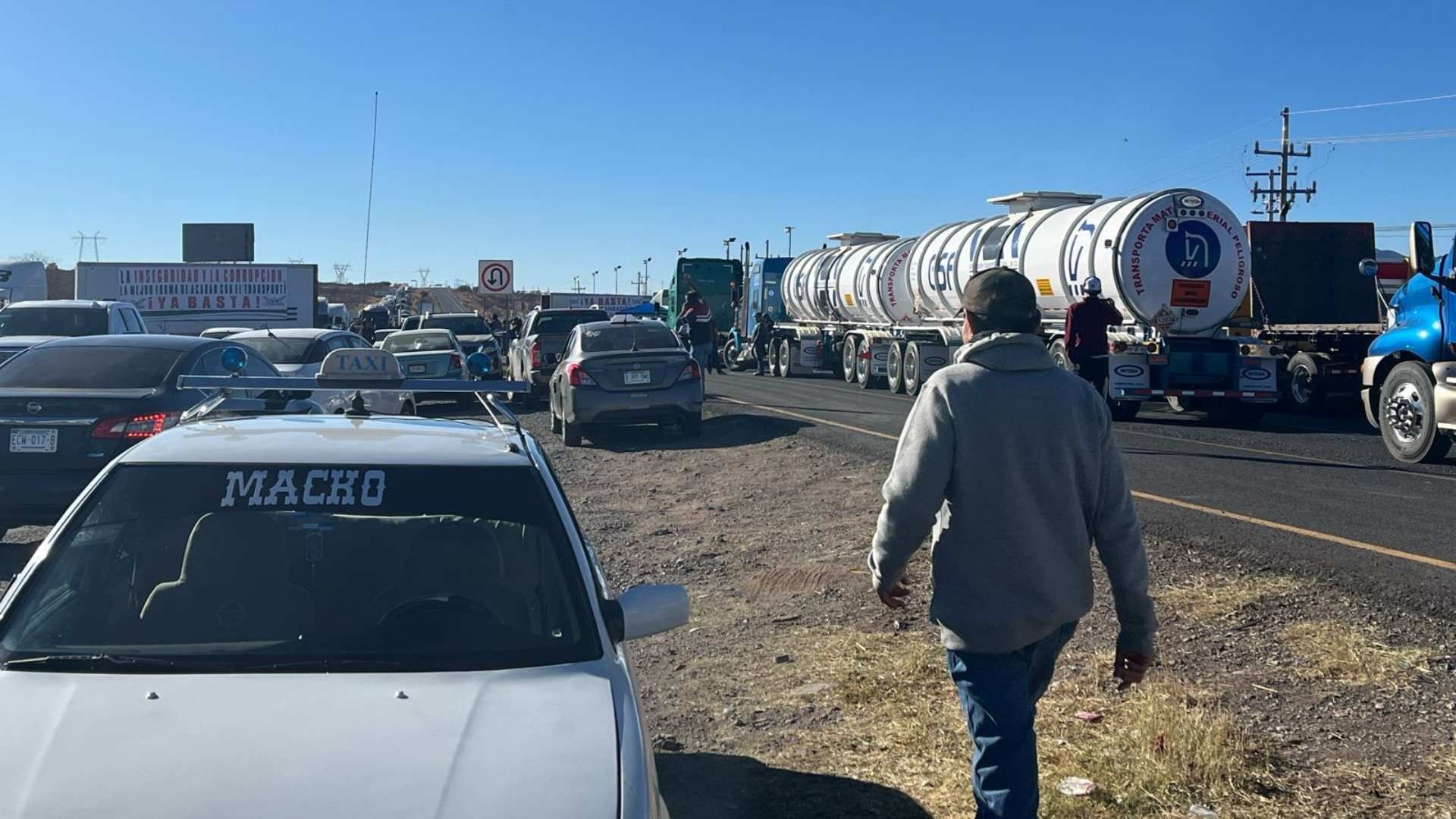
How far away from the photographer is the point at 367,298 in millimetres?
144375

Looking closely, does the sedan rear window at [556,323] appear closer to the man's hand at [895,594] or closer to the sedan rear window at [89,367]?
the sedan rear window at [89,367]

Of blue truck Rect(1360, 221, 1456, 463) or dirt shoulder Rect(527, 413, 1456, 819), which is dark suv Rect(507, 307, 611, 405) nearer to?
Answer: blue truck Rect(1360, 221, 1456, 463)

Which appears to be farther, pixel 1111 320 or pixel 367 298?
pixel 367 298

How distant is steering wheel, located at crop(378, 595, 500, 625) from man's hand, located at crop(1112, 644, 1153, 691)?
172 centimetres

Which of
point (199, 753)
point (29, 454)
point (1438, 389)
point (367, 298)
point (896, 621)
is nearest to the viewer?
point (199, 753)

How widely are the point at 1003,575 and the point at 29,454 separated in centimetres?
749

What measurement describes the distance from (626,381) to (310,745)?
14.0 metres

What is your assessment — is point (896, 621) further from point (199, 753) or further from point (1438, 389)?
point (1438, 389)

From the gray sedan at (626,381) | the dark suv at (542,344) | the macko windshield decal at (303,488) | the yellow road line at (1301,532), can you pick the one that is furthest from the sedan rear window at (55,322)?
the macko windshield decal at (303,488)

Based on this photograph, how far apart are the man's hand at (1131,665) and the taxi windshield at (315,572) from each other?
56.8 inches

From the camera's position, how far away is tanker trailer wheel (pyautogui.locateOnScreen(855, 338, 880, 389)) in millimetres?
29859

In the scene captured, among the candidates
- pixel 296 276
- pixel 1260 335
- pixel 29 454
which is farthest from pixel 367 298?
pixel 29 454

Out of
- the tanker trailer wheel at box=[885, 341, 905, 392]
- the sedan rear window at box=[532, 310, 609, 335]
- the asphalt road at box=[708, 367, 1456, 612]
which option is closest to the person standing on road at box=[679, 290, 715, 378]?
the asphalt road at box=[708, 367, 1456, 612]

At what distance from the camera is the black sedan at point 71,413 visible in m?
9.03
